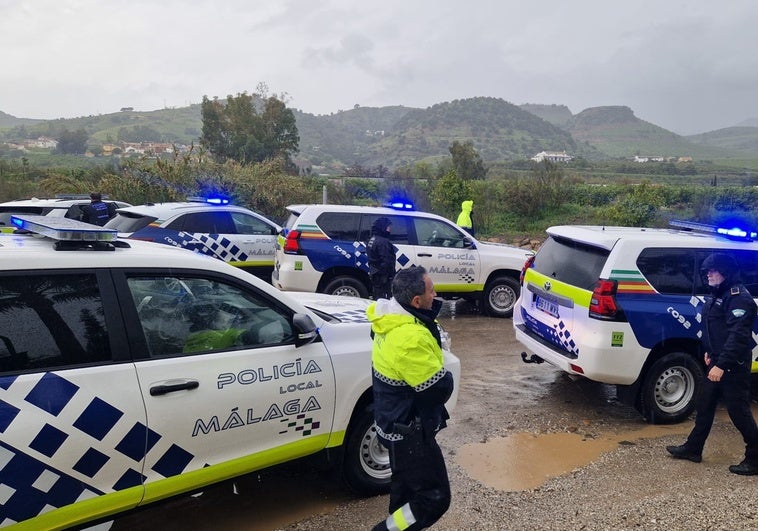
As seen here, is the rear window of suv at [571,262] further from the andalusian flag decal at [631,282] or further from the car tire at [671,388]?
the car tire at [671,388]

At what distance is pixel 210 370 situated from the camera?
3277 mm

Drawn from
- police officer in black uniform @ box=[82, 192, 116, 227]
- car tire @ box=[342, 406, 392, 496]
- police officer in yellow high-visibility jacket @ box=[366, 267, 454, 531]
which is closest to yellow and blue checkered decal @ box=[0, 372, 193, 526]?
police officer in yellow high-visibility jacket @ box=[366, 267, 454, 531]

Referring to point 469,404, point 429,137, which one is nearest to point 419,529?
point 469,404

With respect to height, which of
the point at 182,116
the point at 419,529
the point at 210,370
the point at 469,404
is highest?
the point at 182,116

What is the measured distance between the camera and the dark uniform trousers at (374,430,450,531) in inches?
120

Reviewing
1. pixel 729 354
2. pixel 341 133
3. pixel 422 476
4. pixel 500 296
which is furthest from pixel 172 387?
pixel 341 133

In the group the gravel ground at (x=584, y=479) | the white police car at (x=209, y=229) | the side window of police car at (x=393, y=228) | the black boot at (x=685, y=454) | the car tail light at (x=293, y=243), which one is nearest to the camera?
the gravel ground at (x=584, y=479)

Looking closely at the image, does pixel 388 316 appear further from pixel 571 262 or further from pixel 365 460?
pixel 571 262

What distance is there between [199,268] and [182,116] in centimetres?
13132

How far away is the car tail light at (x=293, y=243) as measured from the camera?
8.93m

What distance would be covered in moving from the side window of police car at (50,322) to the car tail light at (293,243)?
19.4 feet

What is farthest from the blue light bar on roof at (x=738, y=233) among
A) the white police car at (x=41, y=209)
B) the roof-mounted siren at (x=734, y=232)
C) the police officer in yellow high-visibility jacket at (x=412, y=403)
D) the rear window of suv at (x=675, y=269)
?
the white police car at (x=41, y=209)

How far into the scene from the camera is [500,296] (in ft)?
32.6

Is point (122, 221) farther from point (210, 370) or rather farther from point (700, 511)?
point (700, 511)
